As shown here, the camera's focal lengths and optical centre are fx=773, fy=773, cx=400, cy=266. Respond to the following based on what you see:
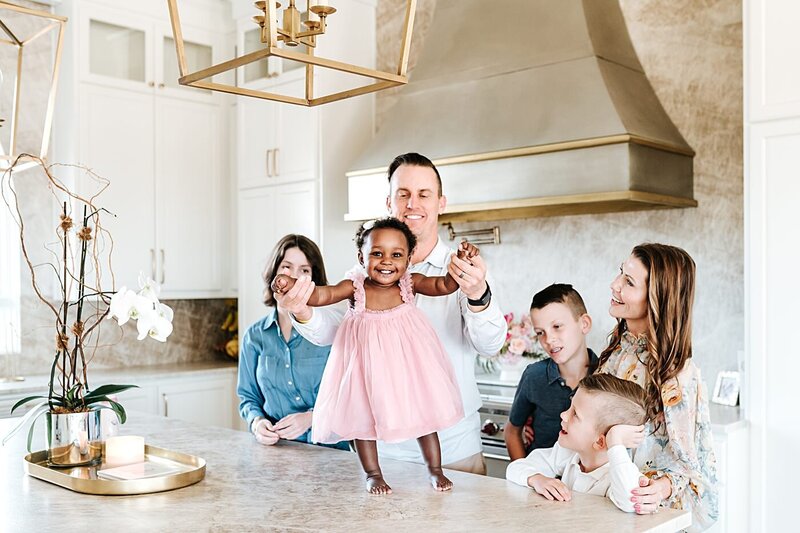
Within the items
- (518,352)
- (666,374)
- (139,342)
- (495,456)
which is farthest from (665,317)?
(139,342)

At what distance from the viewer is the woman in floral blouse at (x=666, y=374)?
1.61 meters

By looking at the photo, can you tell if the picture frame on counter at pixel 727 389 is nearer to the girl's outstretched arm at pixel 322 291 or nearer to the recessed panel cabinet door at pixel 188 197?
the girl's outstretched arm at pixel 322 291

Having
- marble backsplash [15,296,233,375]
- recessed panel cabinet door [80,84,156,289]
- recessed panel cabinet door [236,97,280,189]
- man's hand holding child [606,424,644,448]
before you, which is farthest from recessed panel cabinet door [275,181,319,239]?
man's hand holding child [606,424,644,448]

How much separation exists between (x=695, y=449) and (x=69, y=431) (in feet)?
4.67

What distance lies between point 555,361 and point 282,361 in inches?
37.2

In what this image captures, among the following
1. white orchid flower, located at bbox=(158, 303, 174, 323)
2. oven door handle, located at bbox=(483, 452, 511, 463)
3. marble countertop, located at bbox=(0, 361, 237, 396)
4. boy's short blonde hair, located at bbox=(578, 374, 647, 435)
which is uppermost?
white orchid flower, located at bbox=(158, 303, 174, 323)

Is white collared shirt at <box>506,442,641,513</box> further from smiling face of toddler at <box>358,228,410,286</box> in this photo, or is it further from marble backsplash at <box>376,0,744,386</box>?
marble backsplash at <box>376,0,744,386</box>

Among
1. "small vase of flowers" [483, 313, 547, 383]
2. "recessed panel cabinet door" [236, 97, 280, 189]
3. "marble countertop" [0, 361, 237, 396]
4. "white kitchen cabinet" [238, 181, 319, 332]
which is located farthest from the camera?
"recessed panel cabinet door" [236, 97, 280, 189]

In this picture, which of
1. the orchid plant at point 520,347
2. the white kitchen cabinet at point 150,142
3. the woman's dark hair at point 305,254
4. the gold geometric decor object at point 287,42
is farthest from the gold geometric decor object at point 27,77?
the gold geometric decor object at point 287,42

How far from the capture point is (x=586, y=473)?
1.67m

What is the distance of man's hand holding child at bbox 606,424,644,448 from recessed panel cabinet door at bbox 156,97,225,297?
134 inches

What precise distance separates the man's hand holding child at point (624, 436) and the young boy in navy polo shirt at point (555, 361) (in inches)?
22.6

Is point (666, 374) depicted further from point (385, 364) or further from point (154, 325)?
point (154, 325)

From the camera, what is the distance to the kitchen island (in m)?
1.39
